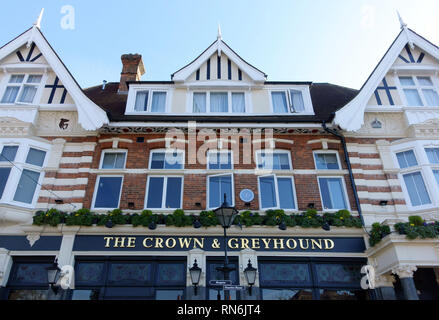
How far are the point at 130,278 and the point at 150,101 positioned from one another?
24.4ft

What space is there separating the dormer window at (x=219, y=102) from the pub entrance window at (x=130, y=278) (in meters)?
6.57

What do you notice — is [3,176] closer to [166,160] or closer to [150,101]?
[166,160]

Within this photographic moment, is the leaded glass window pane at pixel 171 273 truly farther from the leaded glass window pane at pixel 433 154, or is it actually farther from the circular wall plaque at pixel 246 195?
the leaded glass window pane at pixel 433 154

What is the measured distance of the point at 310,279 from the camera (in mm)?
10891

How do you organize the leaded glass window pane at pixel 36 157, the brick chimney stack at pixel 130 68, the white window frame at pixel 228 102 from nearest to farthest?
the leaded glass window pane at pixel 36 157 → the white window frame at pixel 228 102 → the brick chimney stack at pixel 130 68

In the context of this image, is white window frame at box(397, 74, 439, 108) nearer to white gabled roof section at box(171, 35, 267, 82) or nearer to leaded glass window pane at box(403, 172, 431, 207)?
leaded glass window pane at box(403, 172, 431, 207)

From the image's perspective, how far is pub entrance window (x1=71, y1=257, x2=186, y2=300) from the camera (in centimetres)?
1056

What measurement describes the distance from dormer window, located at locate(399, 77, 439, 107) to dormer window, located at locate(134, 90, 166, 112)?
33.8 feet

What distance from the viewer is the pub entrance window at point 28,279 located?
1056 centimetres

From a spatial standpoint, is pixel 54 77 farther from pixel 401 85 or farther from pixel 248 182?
pixel 401 85

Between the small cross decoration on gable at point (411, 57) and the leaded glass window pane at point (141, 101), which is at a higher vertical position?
the small cross decoration on gable at point (411, 57)

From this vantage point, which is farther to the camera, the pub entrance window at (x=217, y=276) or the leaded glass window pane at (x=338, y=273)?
the leaded glass window pane at (x=338, y=273)

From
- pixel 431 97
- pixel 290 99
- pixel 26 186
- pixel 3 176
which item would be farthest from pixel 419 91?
pixel 3 176

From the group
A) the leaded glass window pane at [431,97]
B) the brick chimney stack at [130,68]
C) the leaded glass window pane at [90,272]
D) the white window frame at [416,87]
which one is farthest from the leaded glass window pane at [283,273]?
the brick chimney stack at [130,68]
